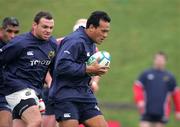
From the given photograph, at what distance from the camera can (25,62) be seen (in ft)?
41.1

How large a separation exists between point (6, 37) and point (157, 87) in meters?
9.30

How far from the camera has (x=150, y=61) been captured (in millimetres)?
27578

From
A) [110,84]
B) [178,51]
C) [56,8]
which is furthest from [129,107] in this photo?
[56,8]

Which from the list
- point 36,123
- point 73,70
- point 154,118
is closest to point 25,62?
point 36,123

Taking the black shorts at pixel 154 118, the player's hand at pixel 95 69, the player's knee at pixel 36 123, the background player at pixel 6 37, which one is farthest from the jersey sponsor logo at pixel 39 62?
the black shorts at pixel 154 118

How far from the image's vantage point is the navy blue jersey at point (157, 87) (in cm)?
2152

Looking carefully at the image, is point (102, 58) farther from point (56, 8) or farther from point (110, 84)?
point (56, 8)

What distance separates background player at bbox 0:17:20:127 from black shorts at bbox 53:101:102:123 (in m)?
1.29

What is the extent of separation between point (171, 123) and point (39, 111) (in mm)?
13549

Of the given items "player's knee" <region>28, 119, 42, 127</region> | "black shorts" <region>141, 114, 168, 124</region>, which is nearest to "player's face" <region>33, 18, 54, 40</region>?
"player's knee" <region>28, 119, 42, 127</region>

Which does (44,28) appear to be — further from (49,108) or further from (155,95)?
(155,95)

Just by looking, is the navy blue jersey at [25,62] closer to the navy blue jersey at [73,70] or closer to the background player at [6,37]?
the background player at [6,37]

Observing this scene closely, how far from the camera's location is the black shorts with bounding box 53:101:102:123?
1173 centimetres

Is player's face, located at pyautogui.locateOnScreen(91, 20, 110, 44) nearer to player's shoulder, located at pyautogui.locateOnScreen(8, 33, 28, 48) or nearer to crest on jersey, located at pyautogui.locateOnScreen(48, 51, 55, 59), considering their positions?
crest on jersey, located at pyautogui.locateOnScreen(48, 51, 55, 59)
